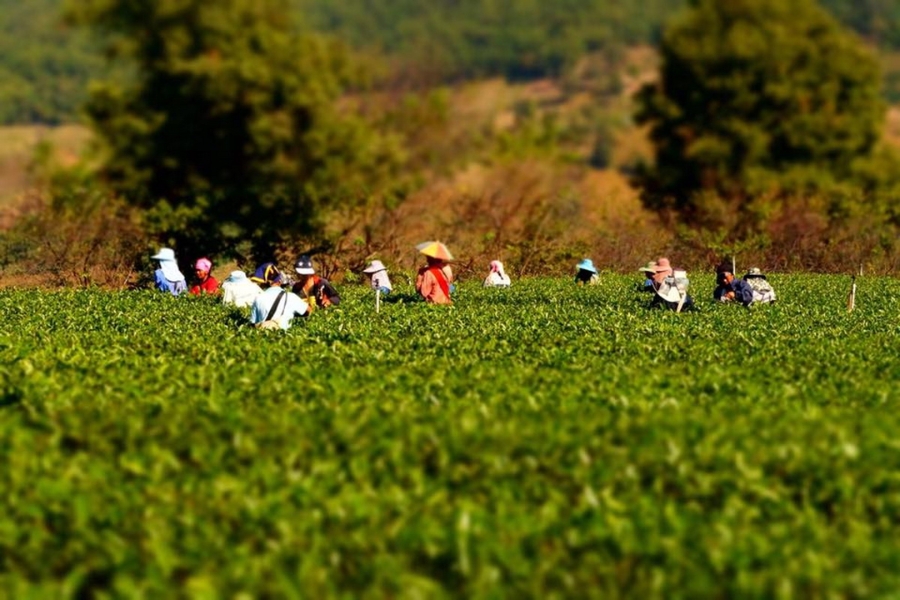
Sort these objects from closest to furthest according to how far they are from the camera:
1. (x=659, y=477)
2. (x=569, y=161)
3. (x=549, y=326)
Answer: (x=659, y=477) → (x=549, y=326) → (x=569, y=161)

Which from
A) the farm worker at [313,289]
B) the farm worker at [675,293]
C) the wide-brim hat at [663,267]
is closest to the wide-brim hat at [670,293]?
the farm worker at [675,293]

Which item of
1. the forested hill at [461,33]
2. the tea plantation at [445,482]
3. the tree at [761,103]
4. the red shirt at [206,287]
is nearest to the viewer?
the tea plantation at [445,482]

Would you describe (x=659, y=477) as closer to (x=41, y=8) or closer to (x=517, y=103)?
(x=517, y=103)

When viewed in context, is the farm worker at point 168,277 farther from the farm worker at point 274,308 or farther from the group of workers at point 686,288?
the farm worker at point 274,308

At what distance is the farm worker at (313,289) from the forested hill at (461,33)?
52.7m

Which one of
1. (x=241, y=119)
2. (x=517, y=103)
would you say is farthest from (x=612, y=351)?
(x=517, y=103)

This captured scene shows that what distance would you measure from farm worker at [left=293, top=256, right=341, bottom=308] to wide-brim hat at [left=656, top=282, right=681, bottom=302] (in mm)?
5767

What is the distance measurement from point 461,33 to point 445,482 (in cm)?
9000

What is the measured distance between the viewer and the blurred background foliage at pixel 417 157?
38500 mm

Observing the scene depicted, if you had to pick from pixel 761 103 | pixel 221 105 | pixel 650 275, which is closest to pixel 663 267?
pixel 650 275

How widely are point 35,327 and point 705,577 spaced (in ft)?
49.6

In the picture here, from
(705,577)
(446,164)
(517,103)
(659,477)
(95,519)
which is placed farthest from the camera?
(517,103)

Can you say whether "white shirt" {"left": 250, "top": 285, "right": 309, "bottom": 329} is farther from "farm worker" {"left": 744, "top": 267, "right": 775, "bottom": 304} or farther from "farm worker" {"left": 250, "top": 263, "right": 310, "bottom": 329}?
"farm worker" {"left": 744, "top": 267, "right": 775, "bottom": 304}

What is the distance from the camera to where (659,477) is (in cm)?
817
